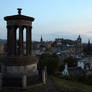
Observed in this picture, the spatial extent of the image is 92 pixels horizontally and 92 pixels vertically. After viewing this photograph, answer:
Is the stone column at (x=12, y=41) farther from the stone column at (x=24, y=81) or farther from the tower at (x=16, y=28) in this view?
the stone column at (x=24, y=81)

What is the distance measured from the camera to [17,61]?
39.3ft

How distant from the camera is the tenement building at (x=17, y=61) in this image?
37.5 ft

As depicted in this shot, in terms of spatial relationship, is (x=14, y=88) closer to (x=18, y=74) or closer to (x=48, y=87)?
(x=18, y=74)

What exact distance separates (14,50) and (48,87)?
142 inches

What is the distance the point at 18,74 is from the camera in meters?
11.8

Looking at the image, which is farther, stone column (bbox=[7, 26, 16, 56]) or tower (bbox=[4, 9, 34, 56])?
stone column (bbox=[7, 26, 16, 56])

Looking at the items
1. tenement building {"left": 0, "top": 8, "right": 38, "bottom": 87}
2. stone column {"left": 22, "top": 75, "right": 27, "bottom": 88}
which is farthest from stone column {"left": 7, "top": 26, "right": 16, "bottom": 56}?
stone column {"left": 22, "top": 75, "right": 27, "bottom": 88}

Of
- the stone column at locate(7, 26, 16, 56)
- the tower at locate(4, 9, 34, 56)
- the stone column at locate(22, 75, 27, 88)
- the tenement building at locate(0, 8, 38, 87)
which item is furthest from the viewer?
the stone column at locate(7, 26, 16, 56)

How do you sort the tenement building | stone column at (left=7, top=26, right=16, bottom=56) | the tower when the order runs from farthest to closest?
stone column at (left=7, top=26, right=16, bottom=56) → the tower → the tenement building

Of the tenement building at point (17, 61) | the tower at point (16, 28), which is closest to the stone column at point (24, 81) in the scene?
the tenement building at point (17, 61)

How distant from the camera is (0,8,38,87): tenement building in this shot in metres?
11.4

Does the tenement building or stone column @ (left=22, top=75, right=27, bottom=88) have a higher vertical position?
the tenement building

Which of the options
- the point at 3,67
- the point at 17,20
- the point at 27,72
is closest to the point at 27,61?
the point at 27,72

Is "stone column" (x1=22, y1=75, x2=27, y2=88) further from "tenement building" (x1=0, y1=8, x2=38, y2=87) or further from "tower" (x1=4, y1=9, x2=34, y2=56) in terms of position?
"tower" (x1=4, y1=9, x2=34, y2=56)
